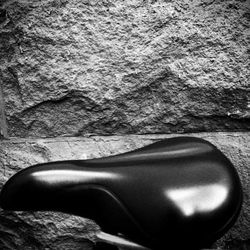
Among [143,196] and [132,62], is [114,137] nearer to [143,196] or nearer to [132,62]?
[132,62]

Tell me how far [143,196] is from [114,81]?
424 mm

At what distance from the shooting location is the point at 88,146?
980mm

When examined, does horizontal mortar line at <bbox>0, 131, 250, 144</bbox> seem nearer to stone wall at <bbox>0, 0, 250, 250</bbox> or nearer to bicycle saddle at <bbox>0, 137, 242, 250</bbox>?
stone wall at <bbox>0, 0, 250, 250</bbox>

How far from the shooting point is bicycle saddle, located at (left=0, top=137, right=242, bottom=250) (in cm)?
57

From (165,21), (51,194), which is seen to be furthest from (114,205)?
(165,21)

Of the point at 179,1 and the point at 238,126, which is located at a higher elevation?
the point at 179,1

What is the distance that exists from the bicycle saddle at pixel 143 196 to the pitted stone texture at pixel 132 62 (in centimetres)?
35

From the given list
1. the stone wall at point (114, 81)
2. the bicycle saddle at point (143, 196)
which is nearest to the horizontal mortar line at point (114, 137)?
the stone wall at point (114, 81)

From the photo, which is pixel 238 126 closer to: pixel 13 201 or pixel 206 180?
pixel 206 180

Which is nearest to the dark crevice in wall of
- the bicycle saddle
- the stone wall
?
the stone wall

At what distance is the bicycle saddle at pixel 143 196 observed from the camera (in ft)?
1.86


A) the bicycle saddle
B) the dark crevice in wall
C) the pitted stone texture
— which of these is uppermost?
the pitted stone texture

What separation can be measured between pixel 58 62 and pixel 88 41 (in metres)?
0.08

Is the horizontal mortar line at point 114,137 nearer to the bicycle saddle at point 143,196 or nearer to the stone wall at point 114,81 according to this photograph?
the stone wall at point 114,81
